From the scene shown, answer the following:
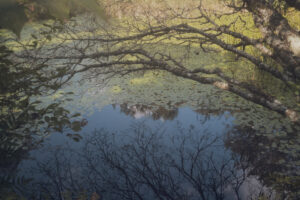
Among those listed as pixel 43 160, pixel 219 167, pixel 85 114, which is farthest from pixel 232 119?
pixel 43 160

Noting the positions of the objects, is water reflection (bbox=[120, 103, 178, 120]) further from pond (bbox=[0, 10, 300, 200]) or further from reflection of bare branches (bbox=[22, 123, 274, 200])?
reflection of bare branches (bbox=[22, 123, 274, 200])

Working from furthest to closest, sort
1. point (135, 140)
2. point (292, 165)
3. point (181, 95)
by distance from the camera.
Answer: point (181, 95) → point (135, 140) → point (292, 165)

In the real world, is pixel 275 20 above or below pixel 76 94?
above

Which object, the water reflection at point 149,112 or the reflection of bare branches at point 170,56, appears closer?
the reflection of bare branches at point 170,56

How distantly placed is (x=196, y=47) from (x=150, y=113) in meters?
3.06

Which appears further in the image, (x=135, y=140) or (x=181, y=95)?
(x=181, y=95)

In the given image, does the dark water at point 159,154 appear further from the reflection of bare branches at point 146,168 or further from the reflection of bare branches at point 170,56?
the reflection of bare branches at point 170,56

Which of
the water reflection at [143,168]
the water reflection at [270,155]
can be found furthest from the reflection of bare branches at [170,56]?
the water reflection at [143,168]

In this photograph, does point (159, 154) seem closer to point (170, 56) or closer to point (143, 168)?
point (143, 168)

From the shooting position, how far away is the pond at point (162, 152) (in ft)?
7.72

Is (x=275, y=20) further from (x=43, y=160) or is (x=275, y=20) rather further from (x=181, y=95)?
(x=43, y=160)

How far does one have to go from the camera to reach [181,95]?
4129mm

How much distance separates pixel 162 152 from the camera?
2.88 m

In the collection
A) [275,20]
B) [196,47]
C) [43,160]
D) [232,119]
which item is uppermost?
[275,20]
